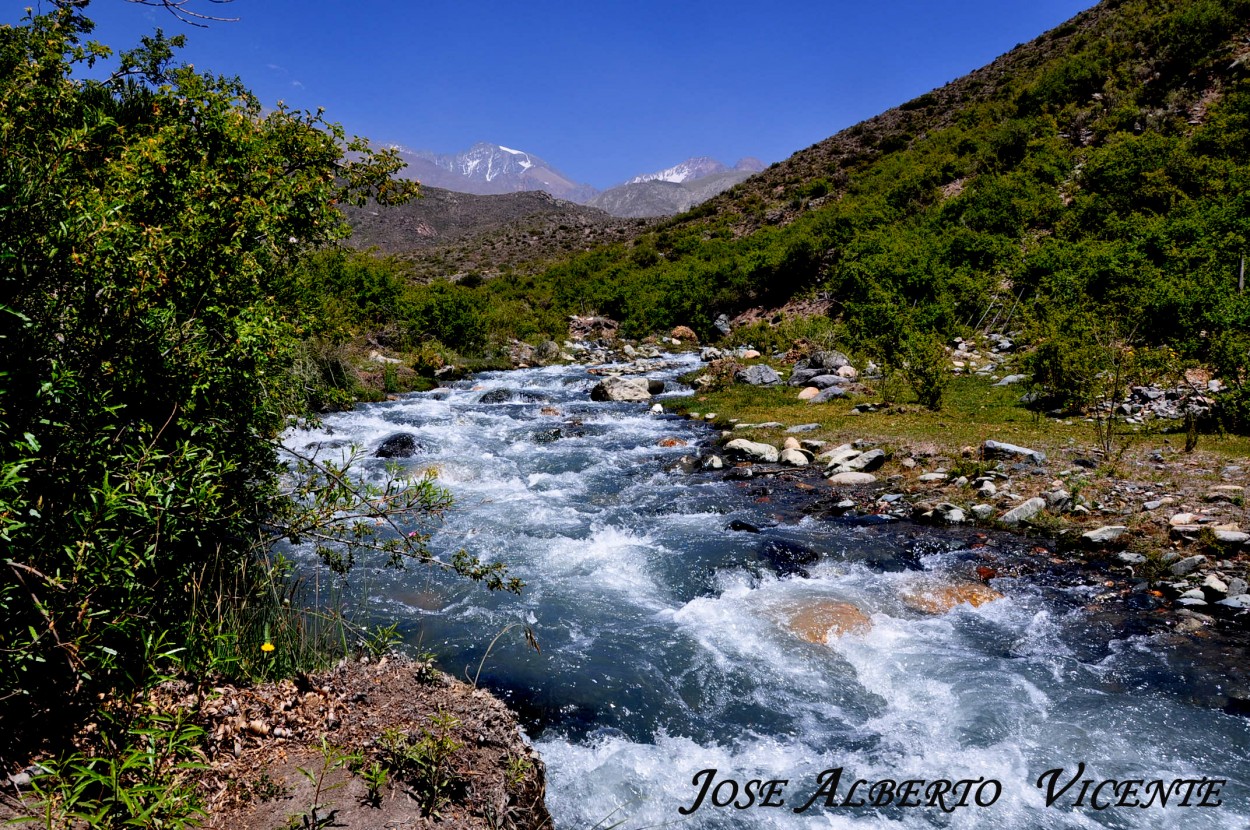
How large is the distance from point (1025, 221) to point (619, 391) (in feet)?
70.2

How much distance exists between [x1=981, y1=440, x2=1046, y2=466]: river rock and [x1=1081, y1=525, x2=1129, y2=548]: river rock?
2.35 meters

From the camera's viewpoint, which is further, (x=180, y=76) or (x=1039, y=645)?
(x=1039, y=645)

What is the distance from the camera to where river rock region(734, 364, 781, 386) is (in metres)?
21.0

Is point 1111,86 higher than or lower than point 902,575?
higher

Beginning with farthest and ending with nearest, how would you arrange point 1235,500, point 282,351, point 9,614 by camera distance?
point 1235,500, point 282,351, point 9,614

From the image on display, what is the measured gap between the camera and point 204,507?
12.1ft

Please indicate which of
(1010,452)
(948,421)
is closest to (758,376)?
(948,421)

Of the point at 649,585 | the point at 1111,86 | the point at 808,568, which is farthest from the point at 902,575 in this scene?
the point at 1111,86

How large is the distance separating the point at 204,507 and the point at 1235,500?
11.8 meters

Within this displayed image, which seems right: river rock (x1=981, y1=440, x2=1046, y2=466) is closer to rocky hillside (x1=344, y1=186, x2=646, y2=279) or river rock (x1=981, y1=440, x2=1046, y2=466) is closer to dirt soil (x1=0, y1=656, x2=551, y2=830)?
dirt soil (x1=0, y1=656, x2=551, y2=830)

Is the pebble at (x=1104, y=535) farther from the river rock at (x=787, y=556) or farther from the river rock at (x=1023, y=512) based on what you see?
the river rock at (x=787, y=556)

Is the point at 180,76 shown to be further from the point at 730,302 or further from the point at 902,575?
the point at 730,302

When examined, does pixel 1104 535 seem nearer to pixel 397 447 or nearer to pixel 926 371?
pixel 926 371

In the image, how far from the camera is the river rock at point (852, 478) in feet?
39.1
